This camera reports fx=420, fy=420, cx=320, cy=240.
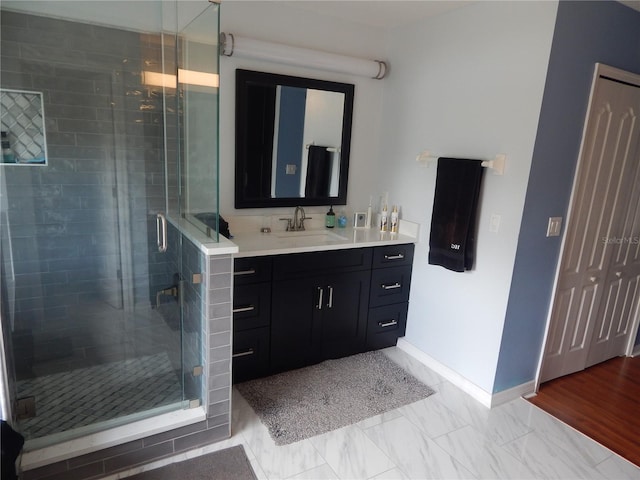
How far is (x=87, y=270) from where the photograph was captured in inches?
106

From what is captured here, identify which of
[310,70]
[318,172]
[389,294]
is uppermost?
[310,70]

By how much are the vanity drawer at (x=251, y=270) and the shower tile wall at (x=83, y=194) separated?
43 centimetres

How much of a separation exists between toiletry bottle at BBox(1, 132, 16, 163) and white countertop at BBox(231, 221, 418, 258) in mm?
1310

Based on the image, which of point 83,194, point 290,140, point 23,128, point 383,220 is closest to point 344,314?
point 383,220

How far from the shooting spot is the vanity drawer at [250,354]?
2.59 m

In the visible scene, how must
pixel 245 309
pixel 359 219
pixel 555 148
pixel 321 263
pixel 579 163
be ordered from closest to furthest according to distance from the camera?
1. pixel 555 148
2. pixel 579 163
3. pixel 245 309
4. pixel 321 263
5. pixel 359 219

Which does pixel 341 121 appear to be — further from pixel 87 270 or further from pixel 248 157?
pixel 87 270

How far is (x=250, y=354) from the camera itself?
104 inches

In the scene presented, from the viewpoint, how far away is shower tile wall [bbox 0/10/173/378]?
2.37 meters

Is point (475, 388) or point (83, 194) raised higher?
point (83, 194)

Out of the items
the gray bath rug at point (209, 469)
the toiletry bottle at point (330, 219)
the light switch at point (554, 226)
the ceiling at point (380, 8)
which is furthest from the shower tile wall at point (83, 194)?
the light switch at point (554, 226)

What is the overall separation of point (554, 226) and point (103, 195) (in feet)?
9.06

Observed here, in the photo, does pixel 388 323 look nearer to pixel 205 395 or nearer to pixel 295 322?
Result: pixel 295 322

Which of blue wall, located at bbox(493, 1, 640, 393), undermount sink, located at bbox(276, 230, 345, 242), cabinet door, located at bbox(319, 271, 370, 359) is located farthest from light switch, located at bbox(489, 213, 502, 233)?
undermount sink, located at bbox(276, 230, 345, 242)
